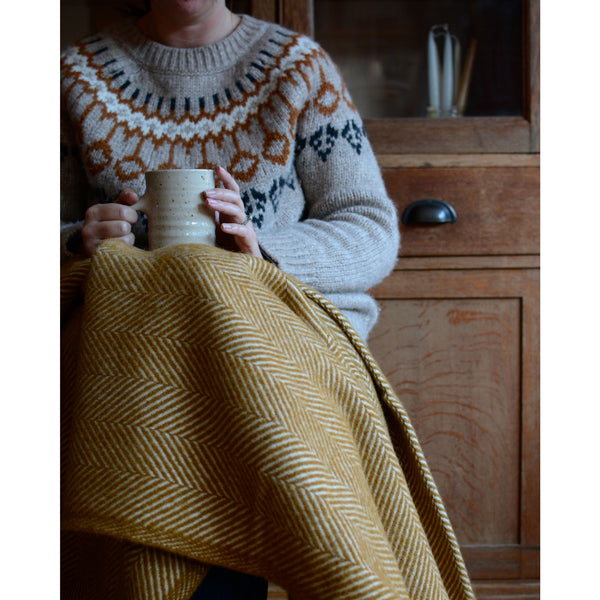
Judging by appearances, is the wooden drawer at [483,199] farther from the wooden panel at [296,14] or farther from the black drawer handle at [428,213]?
the wooden panel at [296,14]

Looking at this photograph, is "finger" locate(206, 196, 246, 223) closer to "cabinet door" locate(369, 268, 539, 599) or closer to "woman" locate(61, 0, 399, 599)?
"woman" locate(61, 0, 399, 599)

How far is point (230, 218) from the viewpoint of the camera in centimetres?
67

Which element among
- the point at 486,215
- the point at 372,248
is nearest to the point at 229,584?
the point at 372,248

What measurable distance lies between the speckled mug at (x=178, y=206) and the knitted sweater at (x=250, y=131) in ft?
0.71

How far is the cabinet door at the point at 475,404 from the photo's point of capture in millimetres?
1143

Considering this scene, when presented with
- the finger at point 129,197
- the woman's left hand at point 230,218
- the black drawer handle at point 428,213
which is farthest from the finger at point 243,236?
the black drawer handle at point 428,213

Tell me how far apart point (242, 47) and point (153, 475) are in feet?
2.05

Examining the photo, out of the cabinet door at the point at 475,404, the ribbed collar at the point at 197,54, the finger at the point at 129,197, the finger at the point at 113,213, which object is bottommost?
the cabinet door at the point at 475,404

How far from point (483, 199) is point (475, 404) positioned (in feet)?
1.11

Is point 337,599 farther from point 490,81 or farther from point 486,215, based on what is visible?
point 490,81

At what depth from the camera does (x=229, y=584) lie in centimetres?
55

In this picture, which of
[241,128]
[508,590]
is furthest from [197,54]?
[508,590]

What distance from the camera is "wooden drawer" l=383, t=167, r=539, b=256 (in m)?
1.12

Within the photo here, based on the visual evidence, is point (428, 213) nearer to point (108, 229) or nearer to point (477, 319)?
point (477, 319)
